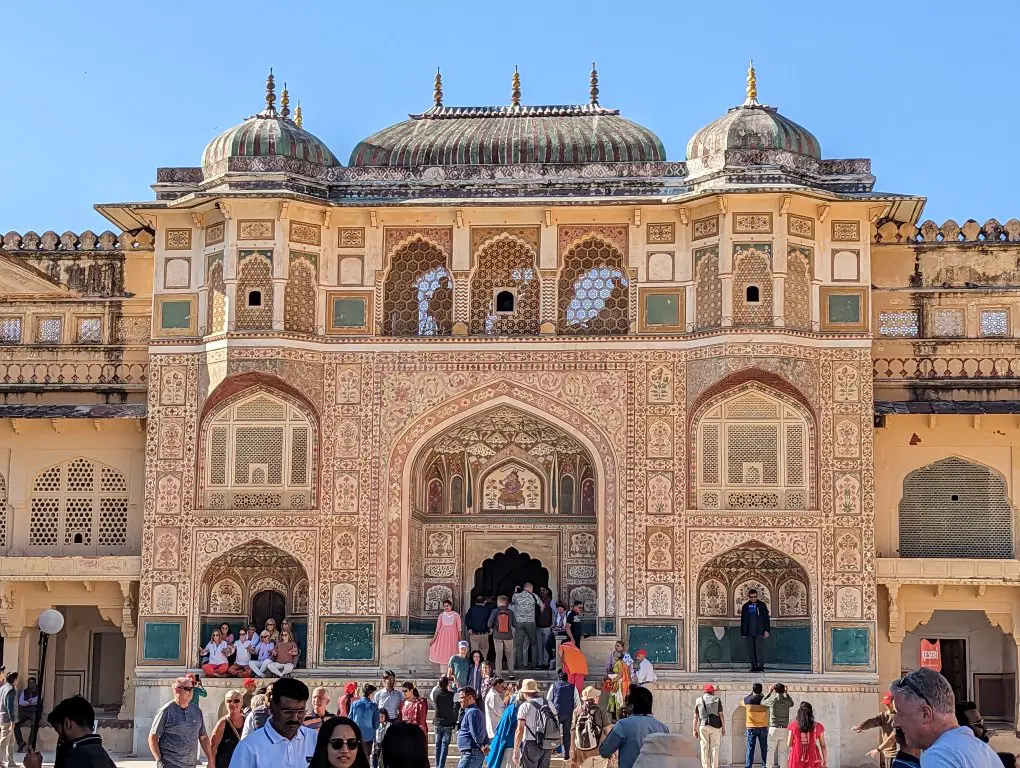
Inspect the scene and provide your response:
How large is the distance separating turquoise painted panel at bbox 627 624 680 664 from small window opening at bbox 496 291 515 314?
4.43 meters

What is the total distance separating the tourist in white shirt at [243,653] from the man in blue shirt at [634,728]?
1146cm

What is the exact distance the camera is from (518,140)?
2253 centimetres

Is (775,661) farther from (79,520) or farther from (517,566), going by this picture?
(79,520)

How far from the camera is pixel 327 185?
2222 cm

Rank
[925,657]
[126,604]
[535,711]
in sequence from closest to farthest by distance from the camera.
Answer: [535,711] < [925,657] < [126,604]

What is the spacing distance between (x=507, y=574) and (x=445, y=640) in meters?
2.24

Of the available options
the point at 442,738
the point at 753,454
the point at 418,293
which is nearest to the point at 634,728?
the point at 442,738

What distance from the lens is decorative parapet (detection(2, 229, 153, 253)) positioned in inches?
939

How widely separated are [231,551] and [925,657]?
28.9 ft

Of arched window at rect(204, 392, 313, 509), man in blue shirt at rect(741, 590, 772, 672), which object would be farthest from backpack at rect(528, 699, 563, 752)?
arched window at rect(204, 392, 313, 509)

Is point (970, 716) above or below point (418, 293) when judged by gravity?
below

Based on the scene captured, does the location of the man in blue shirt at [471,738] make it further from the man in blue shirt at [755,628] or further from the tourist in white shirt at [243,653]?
the tourist in white shirt at [243,653]

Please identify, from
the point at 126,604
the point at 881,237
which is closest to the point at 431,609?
the point at 126,604

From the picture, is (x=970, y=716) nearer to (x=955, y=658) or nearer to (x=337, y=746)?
(x=337, y=746)
